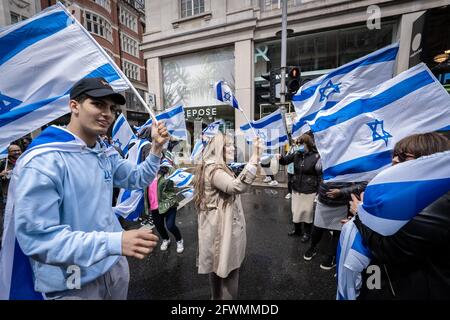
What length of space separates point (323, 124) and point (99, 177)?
2.62 metres

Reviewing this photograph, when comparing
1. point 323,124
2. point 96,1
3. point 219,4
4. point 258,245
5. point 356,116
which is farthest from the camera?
point 96,1

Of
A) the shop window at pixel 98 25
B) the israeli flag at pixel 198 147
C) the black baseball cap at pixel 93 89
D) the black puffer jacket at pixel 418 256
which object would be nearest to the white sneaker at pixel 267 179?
the israeli flag at pixel 198 147

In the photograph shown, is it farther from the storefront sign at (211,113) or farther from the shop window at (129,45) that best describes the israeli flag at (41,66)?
the shop window at (129,45)

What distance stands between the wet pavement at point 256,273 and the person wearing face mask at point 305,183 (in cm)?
47

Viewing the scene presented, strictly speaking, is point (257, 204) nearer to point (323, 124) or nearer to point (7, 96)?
point (323, 124)

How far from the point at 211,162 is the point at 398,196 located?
156 centimetres

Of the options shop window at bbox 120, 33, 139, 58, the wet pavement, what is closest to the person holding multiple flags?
the wet pavement

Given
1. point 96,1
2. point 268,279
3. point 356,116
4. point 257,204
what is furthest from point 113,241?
point 96,1

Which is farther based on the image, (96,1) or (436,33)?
(96,1)

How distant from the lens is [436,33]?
8344 millimetres

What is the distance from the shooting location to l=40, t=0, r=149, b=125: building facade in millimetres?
21844

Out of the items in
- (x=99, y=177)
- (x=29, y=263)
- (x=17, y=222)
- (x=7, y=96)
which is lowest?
(x=29, y=263)

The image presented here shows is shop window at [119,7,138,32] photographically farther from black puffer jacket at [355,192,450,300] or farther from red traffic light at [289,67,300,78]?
black puffer jacket at [355,192,450,300]

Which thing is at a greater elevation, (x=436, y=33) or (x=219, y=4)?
(x=219, y=4)
